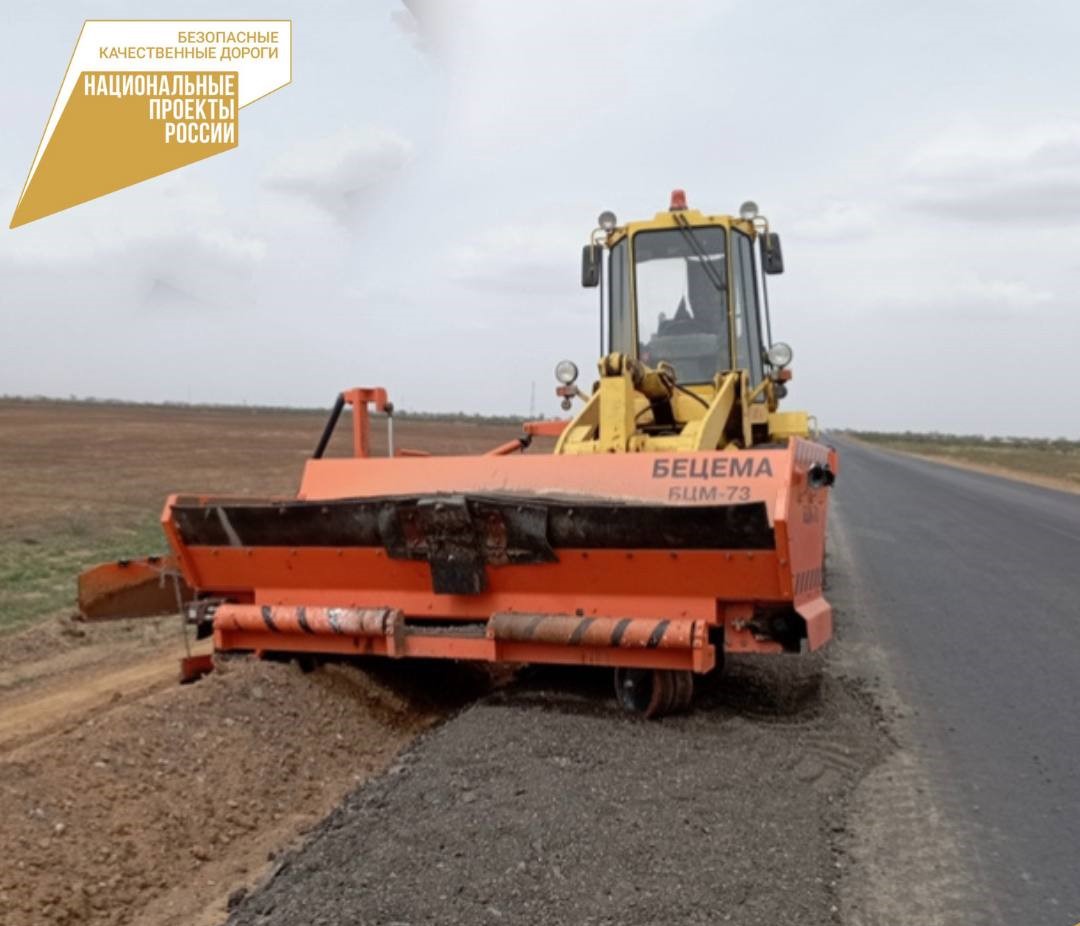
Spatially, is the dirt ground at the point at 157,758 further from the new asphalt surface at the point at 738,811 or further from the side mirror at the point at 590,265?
the side mirror at the point at 590,265

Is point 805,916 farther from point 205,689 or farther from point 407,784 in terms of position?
point 205,689

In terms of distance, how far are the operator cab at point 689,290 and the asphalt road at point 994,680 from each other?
8.09 feet

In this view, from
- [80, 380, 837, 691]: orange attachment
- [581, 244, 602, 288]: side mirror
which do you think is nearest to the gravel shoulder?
[80, 380, 837, 691]: orange attachment

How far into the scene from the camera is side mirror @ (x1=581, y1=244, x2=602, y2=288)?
8.06 m

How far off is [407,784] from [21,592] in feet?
25.9

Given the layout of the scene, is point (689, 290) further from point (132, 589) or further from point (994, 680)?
point (132, 589)

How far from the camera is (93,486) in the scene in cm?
2220

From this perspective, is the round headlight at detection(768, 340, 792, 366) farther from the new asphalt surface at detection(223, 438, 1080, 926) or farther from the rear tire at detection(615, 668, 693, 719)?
the rear tire at detection(615, 668, 693, 719)

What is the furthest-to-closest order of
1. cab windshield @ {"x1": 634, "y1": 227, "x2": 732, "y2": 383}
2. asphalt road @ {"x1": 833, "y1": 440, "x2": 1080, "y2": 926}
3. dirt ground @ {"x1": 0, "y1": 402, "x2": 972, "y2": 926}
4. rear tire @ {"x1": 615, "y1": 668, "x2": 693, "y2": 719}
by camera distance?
1. cab windshield @ {"x1": 634, "y1": 227, "x2": 732, "y2": 383}
2. rear tire @ {"x1": 615, "y1": 668, "x2": 693, "y2": 719}
3. asphalt road @ {"x1": 833, "y1": 440, "x2": 1080, "y2": 926}
4. dirt ground @ {"x1": 0, "y1": 402, "x2": 972, "y2": 926}

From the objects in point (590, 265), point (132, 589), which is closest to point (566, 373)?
point (590, 265)

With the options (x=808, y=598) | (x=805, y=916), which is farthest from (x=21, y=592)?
(x=805, y=916)

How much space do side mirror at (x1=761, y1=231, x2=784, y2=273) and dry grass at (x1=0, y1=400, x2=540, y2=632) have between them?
274 inches

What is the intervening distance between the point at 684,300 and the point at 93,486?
17.6 metres

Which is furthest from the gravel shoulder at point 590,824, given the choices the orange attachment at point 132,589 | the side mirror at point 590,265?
the side mirror at point 590,265
